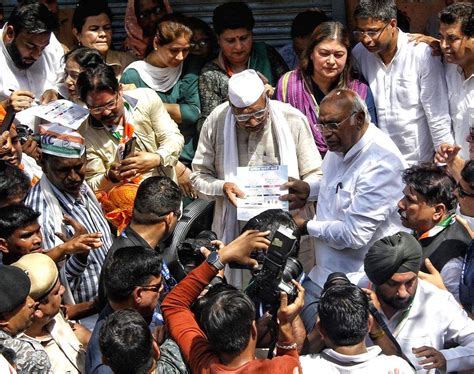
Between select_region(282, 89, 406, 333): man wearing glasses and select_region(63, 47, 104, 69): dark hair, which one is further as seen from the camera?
select_region(63, 47, 104, 69): dark hair

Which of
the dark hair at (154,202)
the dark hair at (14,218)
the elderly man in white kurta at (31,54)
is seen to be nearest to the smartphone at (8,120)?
the elderly man in white kurta at (31,54)

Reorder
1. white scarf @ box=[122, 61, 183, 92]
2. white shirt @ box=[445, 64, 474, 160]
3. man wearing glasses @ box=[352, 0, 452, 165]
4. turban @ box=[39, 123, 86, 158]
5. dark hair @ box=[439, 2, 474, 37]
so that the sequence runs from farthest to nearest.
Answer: white scarf @ box=[122, 61, 183, 92]
man wearing glasses @ box=[352, 0, 452, 165]
white shirt @ box=[445, 64, 474, 160]
dark hair @ box=[439, 2, 474, 37]
turban @ box=[39, 123, 86, 158]

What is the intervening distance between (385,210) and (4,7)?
12.8 feet

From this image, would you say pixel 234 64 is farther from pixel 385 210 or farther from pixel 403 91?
pixel 385 210

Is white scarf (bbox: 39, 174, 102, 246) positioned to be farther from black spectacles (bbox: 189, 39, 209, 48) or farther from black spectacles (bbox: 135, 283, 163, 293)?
black spectacles (bbox: 189, 39, 209, 48)

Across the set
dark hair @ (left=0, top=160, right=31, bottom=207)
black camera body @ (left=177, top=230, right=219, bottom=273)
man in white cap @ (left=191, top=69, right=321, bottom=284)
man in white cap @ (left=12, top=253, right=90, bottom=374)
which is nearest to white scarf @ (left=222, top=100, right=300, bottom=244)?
man in white cap @ (left=191, top=69, right=321, bottom=284)

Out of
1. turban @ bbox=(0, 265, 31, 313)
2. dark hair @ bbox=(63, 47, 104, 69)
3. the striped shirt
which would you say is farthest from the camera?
dark hair @ bbox=(63, 47, 104, 69)

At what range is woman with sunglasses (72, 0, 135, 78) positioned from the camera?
7.79 metres

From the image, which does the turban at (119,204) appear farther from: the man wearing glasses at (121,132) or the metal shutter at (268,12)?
the metal shutter at (268,12)

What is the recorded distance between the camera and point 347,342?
481cm

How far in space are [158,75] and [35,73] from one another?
32.7 inches

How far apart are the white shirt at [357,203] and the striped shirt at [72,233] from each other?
1213mm

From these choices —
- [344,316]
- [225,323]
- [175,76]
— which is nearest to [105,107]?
[175,76]

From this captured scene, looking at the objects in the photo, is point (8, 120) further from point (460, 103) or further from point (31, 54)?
point (460, 103)
